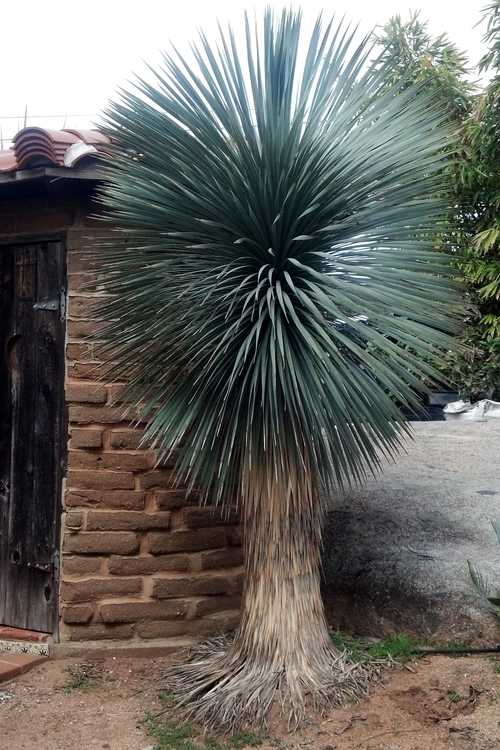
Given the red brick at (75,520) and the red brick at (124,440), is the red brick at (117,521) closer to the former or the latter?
the red brick at (75,520)

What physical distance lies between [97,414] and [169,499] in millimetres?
649

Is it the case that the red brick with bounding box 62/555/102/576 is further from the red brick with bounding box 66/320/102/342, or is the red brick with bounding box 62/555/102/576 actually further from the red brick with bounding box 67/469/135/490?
the red brick with bounding box 66/320/102/342

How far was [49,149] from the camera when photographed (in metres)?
4.16

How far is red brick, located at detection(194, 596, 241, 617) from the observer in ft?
14.7

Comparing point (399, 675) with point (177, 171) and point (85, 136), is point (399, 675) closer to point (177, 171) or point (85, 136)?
point (177, 171)

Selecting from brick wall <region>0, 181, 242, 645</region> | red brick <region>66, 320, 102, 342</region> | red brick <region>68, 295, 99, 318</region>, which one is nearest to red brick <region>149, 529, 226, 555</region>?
brick wall <region>0, 181, 242, 645</region>

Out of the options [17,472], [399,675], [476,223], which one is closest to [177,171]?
[17,472]

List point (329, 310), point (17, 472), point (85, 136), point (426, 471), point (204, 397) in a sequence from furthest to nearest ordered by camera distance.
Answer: point (426, 471) < point (17, 472) < point (85, 136) < point (204, 397) < point (329, 310)

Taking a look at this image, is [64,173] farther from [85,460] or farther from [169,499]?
[169,499]

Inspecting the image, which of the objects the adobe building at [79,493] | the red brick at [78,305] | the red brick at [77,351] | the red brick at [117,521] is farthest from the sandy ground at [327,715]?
the red brick at [78,305]

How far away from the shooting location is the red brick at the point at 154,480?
4.46m

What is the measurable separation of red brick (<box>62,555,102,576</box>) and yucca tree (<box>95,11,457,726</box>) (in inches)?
36.6

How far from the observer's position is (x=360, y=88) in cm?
381

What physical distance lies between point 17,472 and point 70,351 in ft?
2.85
